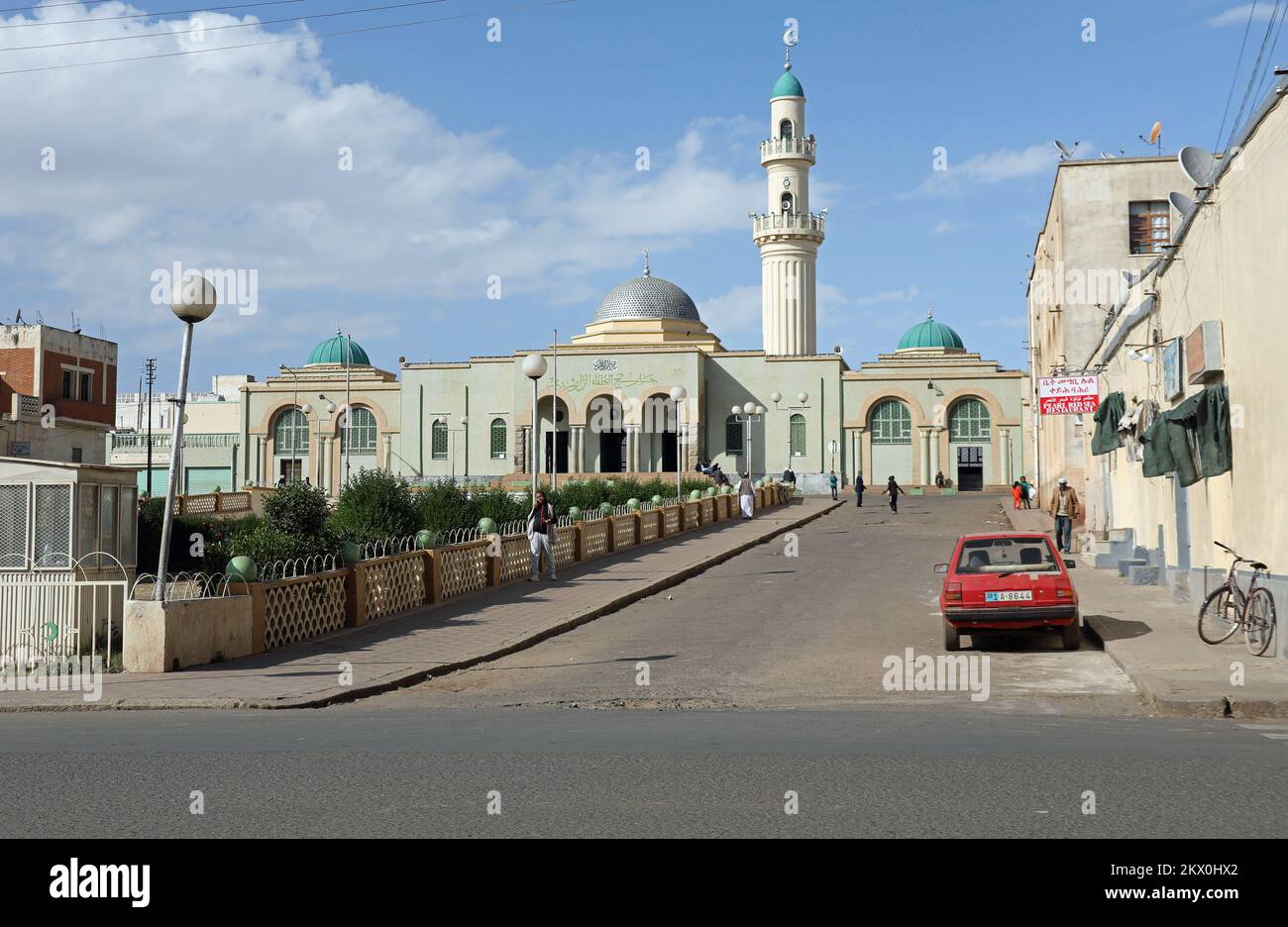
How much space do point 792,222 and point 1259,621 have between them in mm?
54633

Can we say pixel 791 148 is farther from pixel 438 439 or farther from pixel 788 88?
pixel 438 439

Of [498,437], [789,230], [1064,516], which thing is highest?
[789,230]

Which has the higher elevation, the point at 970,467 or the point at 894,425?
the point at 894,425

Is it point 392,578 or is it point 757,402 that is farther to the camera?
point 757,402

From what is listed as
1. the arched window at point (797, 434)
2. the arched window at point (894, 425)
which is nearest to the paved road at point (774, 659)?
the arched window at point (797, 434)

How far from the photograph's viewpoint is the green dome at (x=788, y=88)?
6419 cm

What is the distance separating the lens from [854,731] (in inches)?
340

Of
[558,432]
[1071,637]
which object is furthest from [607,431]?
[1071,637]

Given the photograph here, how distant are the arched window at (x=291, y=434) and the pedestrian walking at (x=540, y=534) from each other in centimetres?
5409

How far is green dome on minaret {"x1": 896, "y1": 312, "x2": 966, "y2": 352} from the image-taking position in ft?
243

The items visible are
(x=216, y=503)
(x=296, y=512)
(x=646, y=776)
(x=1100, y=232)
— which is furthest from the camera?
(x=216, y=503)

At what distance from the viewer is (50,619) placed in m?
12.8
